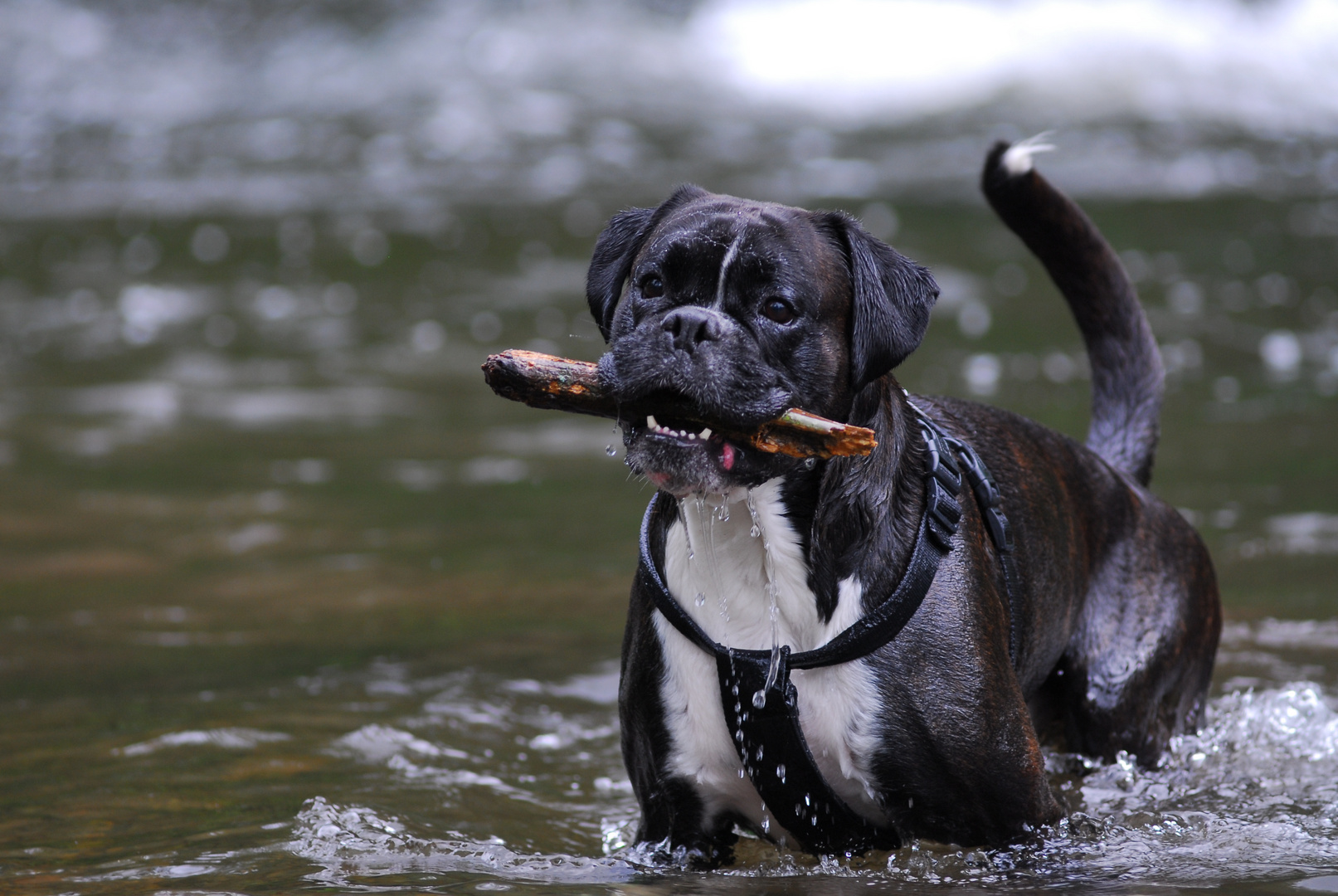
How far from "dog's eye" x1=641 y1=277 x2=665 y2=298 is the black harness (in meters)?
0.58

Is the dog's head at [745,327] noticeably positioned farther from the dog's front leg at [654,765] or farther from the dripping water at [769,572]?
the dog's front leg at [654,765]

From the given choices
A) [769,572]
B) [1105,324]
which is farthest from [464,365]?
[769,572]

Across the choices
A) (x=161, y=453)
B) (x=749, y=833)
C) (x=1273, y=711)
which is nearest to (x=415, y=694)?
(x=749, y=833)

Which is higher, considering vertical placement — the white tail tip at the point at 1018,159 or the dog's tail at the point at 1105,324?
the white tail tip at the point at 1018,159

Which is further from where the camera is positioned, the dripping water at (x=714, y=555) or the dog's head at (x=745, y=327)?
the dripping water at (x=714, y=555)

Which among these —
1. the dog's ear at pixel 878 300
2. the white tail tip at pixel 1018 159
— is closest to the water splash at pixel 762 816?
the dog's ear at pixel 878 300

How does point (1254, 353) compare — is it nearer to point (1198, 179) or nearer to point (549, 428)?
point (549, 428)

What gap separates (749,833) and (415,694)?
1855 mm

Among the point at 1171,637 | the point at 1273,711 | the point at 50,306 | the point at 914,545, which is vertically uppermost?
the point at 50,306

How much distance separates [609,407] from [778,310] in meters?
0.42

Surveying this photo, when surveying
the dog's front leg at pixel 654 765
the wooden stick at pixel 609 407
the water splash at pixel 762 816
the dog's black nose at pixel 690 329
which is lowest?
the water splash at pixel 762 816

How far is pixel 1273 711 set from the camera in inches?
183

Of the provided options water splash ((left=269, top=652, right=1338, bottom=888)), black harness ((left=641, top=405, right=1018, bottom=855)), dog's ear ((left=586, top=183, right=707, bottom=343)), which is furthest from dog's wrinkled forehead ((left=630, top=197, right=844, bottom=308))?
water splash ((left=269, top=652, right=1338, bottom=888))

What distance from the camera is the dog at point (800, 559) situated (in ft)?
10.3
